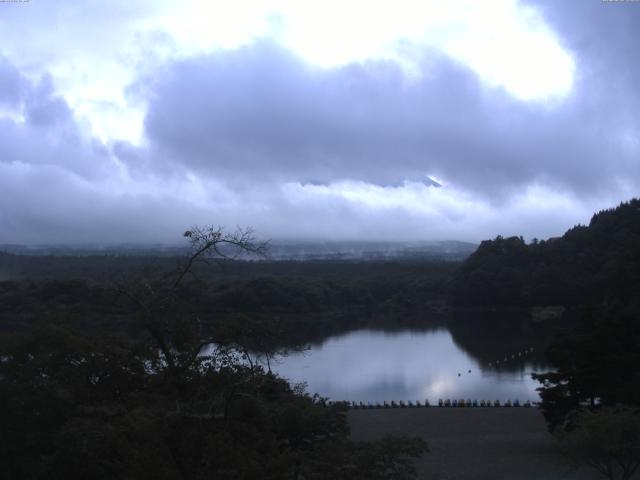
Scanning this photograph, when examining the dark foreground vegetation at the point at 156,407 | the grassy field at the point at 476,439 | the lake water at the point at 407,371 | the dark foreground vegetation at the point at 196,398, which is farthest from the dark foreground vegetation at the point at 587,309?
the dark foreground vegetation at the point at 156,407

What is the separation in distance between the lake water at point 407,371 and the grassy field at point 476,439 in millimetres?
4996

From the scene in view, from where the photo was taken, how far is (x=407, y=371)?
100 feet

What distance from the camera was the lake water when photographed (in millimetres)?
25484

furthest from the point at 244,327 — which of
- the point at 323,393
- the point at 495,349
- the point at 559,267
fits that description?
the point at 559,267

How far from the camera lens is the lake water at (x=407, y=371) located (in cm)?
2548

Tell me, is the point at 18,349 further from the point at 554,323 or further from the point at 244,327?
the point at 554,323

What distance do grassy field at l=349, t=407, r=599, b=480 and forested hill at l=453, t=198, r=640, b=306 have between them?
34164 millimetres

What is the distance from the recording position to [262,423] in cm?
668

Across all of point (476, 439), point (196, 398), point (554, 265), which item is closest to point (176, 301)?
point (196, 398)

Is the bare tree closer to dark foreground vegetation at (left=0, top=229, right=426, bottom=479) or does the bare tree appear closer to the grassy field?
dark foreground vegetation at (left=0, top=229, right=426, bottom=479)

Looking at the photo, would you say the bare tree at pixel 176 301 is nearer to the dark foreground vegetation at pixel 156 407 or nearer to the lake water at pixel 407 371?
the dark foreground vegetation at pixel 156 407

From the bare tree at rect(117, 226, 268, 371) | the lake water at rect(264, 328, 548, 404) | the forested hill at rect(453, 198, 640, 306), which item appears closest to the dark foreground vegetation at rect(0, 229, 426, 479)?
the bare tree at rect(117, 226, 268, 371)

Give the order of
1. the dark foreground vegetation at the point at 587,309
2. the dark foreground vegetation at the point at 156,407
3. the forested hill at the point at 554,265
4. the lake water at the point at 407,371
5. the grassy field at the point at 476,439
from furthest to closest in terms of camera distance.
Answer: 1. the forested hill at the point at 554,265
2. the lake water at the point at 407,371
3. the grassy field at the point at 476,439
4. the dark foreground vegetation at the point at 587,309
5. the dark foreground vegetation at the point at 156,407

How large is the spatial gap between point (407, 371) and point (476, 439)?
14.7 metres
